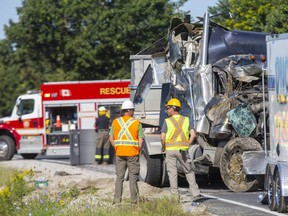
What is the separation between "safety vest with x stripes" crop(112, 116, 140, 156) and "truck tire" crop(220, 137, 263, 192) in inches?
112

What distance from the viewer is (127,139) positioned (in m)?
15.6

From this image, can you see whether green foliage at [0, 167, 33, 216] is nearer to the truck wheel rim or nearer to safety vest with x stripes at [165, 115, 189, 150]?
safety vest with x stripes at [165, 115, 189, 150]

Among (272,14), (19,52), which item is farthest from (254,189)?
(19,52)

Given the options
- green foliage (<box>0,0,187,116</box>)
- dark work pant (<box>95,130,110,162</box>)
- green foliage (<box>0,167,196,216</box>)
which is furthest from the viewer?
green foliage (<box>0,0,187,116</box>)

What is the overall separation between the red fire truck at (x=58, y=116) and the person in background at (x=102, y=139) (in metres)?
3.62

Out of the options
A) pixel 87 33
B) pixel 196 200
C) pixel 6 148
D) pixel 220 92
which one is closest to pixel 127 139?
pixel 196 200

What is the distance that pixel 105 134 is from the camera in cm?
3108

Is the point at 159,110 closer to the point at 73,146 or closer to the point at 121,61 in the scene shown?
the point at 73,146

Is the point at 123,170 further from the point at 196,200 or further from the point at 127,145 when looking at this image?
the point at 196,200

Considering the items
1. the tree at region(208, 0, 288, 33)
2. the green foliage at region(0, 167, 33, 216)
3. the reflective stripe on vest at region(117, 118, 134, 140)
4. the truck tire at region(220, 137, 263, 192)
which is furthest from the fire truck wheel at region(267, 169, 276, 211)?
the tree at region(208, 0, 288, 33)

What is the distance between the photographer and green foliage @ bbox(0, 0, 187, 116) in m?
46.3

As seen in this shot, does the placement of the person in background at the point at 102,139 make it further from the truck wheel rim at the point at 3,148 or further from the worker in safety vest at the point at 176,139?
the worker in safety vest at the point at 176,139

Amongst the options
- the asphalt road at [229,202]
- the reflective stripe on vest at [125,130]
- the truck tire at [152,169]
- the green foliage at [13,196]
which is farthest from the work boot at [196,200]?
the truck tire at [152,169]

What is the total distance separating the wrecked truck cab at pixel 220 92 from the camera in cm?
1802
